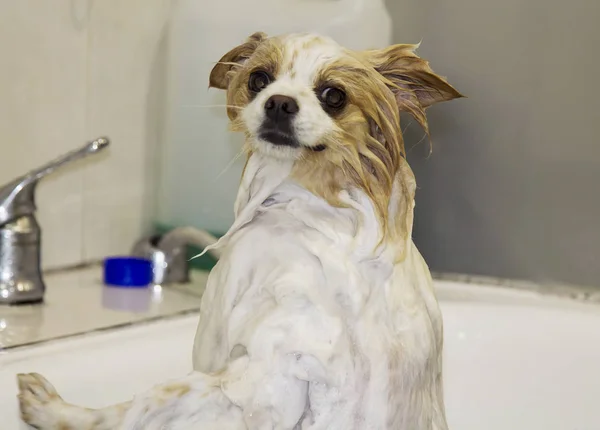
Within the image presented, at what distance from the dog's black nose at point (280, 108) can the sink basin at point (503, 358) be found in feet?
1.47

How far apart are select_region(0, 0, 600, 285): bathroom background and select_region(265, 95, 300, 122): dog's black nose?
784 millimetres

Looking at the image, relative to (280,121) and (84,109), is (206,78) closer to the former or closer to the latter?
(84,109)

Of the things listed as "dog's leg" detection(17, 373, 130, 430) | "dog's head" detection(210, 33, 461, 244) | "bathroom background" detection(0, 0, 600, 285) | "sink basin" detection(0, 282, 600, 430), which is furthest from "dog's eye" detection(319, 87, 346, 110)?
"bathroom background" detection(0, 0, 600, 285)

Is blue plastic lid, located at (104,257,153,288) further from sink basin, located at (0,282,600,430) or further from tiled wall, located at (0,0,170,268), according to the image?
sink basin, located at (0,282,600,430)

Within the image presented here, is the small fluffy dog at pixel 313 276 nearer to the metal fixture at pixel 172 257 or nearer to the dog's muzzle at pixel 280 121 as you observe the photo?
the dog's muzzle at pixel 280 121

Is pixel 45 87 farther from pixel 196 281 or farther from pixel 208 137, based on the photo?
pixel 196 281

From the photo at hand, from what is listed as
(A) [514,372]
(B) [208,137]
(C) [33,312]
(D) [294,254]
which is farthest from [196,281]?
(D) [294,254]

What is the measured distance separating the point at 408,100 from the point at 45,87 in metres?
0.87

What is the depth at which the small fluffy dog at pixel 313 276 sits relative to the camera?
65 cm

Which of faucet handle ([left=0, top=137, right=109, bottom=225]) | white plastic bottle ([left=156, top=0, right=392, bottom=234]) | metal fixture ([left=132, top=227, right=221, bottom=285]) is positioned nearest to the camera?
faucet handle ([left=0, top=137, right=109, bottom=225])

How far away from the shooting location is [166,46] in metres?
1.58

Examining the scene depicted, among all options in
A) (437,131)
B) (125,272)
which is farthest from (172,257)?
(437,131)

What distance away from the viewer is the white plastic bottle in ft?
4.39

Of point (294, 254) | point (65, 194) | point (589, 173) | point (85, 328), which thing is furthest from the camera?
point (65, 194)
